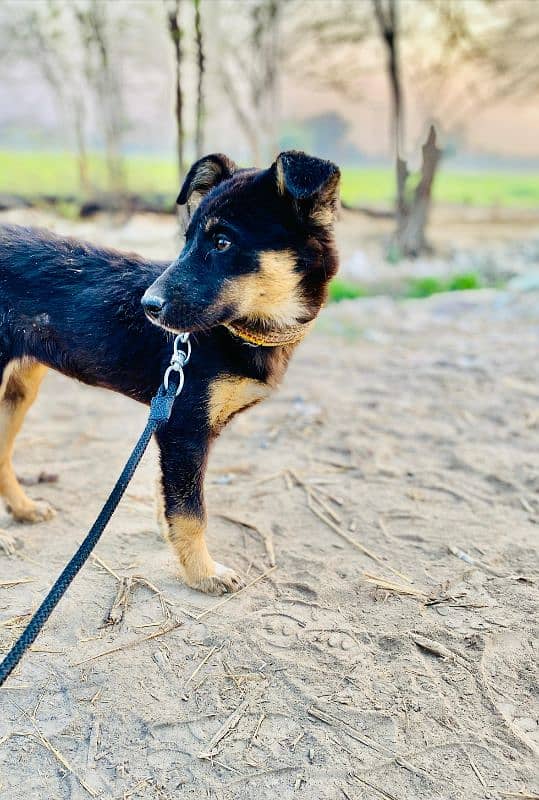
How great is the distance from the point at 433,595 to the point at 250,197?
2.18 meters

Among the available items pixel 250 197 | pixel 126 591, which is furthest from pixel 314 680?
pixel 250 197

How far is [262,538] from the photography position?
4.15m

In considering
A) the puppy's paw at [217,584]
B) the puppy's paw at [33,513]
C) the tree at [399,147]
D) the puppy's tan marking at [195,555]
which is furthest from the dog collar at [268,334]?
the tree at [399,147]

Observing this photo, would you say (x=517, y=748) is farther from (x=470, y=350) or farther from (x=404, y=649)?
(x=470, y=350)

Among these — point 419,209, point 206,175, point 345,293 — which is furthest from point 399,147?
point 206,175

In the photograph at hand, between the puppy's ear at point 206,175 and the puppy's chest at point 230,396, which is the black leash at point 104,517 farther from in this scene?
the puppy's ear at point 206,175

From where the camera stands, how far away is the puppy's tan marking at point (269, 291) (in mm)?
3236

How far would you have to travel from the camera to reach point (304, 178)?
121 inches

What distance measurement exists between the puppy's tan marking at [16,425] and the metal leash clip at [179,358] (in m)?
1.07

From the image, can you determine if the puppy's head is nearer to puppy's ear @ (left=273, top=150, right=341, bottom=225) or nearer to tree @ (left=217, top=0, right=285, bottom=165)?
puppy's ear @ (left=273, top=150, right=341, bottom=225)

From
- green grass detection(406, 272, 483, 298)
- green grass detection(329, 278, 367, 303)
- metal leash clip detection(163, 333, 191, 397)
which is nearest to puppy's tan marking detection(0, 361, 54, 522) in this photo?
metal leash clip detection(163, 333, 191, 397)

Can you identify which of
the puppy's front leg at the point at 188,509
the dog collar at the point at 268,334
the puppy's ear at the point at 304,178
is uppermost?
the puppy's ear at the point at 304,178

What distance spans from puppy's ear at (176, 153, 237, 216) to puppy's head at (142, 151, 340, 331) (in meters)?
0.24

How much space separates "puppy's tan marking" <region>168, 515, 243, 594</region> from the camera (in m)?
3.58
